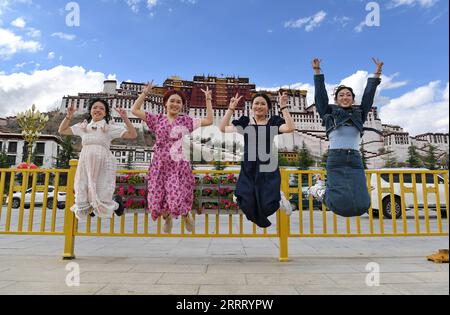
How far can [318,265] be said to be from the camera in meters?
3.71

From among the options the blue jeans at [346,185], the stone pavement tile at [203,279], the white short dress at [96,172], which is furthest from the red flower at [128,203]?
the blue jeans at [346,185]

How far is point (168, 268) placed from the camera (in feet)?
11.5

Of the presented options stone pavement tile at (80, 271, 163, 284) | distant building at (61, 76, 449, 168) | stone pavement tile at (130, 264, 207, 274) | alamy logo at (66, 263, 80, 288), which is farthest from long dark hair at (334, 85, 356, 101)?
distant building at (61, 76, 449, 168)

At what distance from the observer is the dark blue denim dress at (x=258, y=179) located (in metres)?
3.12

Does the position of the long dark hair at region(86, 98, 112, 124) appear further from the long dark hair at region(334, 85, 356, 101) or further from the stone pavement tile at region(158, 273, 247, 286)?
the long dark hair at region(334, 85, 356, 101)

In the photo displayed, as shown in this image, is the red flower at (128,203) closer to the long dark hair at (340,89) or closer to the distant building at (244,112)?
the long dark hair at (340,89)

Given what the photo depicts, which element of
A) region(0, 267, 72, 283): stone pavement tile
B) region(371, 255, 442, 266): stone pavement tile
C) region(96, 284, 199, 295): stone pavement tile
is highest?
region(96, 284, 199, 295): stone pavement tile

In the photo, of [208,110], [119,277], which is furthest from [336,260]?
[119,277]

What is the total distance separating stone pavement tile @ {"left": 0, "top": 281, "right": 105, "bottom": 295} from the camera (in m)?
2.48

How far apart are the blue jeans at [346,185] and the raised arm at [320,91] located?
0.48 meters

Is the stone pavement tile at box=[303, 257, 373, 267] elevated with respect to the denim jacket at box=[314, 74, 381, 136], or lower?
lower

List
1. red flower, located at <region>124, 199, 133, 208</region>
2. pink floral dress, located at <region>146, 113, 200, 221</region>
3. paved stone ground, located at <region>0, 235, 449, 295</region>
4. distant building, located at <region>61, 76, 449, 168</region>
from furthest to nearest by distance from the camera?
distant building, located at <region>61, 76, 449, 168</region> → red flower, located at <region>124, 199, 133, 208</region> → pink floral dress, located at <region>146, 113, 200, 221</region> → paved stone ground, located at <region>0, 235, 449, 295</region>

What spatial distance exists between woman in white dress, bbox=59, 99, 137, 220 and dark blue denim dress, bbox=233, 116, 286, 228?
1347 millimetres
